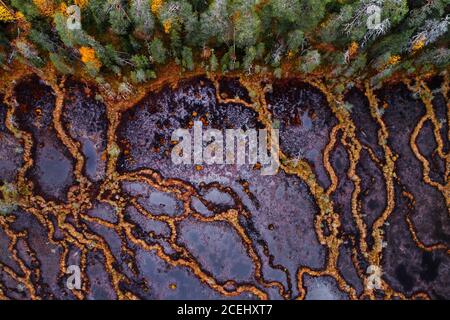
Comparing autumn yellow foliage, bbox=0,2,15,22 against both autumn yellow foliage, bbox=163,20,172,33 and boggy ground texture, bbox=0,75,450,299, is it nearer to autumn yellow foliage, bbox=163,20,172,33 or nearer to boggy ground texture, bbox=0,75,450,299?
boggy ground texture, bbox=0,75,450,299

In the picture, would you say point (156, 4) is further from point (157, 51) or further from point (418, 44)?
point (418, 44)

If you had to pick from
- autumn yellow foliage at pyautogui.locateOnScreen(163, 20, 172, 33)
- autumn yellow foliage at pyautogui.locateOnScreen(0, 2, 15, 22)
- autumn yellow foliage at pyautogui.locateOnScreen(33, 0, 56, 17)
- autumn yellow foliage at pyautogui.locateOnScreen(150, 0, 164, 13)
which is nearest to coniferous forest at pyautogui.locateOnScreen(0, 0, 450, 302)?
autumn yellow foliage at pyautogui.locateOnScreen(163, 20, 172, 33)

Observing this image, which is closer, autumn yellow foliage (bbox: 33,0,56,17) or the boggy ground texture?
autumn yellow foliage (bbox: 33,0,56,17)

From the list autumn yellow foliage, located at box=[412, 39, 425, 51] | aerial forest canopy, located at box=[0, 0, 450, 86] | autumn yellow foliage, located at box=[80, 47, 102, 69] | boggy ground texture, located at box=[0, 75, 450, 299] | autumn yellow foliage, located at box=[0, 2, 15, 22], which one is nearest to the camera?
aerial forest canopy, located at box=[0, 0, 450, 86]

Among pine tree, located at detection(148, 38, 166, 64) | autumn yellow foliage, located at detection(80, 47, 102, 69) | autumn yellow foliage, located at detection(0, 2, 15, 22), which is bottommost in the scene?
autumn yellow foliage, located at detection(80, 47, 102, 69)

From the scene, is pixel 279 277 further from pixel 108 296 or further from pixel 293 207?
pixel 108 296

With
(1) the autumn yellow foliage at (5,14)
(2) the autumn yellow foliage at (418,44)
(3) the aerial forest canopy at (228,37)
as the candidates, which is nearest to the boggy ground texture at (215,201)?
(3) the aerial forest canopy at (228,37)

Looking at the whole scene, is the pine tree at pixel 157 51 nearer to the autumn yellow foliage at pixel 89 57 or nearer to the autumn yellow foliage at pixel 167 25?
the autumn yellow foliage at pixel 167 25
